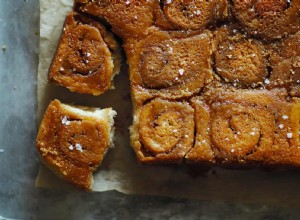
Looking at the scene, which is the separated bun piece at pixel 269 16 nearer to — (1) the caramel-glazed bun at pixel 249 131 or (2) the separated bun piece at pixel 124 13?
(1) the caramel-glazed bun at pixel 249 131

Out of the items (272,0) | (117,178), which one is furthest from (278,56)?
(117,178)

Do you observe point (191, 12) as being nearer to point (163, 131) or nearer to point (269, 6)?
point (269, 6)

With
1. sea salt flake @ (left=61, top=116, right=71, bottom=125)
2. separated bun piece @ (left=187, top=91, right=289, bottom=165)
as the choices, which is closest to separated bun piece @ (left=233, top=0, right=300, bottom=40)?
separated bun piece @ (left=187, top=91, right=289, bottom=165)

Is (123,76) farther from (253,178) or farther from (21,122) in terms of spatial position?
(253,178)

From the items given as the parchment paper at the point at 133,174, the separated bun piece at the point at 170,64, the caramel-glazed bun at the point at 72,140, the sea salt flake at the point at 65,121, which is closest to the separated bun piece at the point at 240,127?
the separated bun piece at the point at 170,64

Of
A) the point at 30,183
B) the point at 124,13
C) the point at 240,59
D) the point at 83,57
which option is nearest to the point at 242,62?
the point at 240,59
